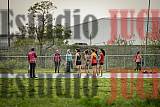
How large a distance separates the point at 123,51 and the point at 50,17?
5983mm

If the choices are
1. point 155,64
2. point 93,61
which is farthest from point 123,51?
point 93,61

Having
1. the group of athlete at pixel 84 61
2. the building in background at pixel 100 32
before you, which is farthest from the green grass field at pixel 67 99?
the building in background at pixel 100 32

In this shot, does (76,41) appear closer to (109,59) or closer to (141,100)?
(109,59)

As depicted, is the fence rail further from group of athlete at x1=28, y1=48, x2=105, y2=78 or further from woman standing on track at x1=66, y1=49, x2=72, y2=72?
woman standing on track at x1=66, y1=49, x2=72, y2=72

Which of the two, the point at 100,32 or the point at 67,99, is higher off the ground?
the point at 100,32

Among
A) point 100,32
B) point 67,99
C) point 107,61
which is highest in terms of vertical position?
point 100,32

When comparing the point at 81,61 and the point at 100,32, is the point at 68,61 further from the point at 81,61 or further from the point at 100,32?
the point at 100,32

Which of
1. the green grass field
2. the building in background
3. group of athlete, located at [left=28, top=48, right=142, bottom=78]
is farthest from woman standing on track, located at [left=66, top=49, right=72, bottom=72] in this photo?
the green grass field

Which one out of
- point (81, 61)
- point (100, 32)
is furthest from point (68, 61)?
point (100, 32)

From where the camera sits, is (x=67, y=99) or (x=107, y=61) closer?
(x=67, y=99)

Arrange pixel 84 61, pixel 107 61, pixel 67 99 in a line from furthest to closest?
pixel 107 61
pixel 84 61
pixel 67 99

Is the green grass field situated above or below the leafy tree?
below

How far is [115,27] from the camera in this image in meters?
34.9

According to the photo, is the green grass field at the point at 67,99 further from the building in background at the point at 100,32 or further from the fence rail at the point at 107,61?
the building in background at the point at 100,32
